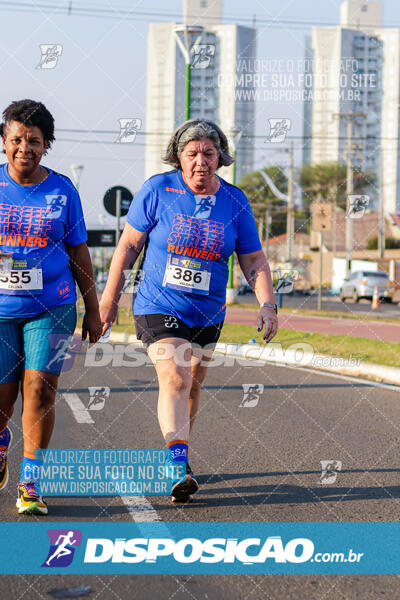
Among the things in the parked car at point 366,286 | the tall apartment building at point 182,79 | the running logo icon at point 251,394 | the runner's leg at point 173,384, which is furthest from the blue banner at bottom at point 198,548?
the tall apartment building at point 182,79

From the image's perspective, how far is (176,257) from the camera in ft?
15.4

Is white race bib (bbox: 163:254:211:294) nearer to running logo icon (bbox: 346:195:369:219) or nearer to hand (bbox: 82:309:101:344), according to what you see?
hand (bbox: 82:309:101:344)

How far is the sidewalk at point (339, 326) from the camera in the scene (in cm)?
1725

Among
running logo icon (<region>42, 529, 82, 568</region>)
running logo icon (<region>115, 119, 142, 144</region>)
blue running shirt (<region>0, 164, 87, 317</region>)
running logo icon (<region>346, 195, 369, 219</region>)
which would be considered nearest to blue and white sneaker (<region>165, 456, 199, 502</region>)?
running logo icon (<region>42, 529, 82, 568</region>)

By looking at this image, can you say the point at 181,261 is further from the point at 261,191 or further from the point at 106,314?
the point at 261,191

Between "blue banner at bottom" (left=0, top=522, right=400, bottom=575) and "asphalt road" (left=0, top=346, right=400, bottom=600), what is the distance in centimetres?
11

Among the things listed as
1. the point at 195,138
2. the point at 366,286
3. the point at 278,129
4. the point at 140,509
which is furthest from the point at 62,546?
the point at 366,286

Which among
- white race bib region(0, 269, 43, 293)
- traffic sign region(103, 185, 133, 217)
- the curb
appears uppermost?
traffic sign region(103, 185, 133, 217)

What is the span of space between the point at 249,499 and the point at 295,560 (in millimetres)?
963

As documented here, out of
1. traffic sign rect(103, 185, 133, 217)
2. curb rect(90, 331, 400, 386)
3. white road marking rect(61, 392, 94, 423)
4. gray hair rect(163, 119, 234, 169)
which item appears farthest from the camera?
traffic sign rect(103, 185, 133, 217)

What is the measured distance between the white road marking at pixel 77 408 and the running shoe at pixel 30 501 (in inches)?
110

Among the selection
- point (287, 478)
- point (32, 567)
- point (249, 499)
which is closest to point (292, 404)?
point (287, 478)

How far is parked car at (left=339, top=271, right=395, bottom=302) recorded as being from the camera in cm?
3847

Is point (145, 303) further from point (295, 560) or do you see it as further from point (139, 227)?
point (295, 560)
